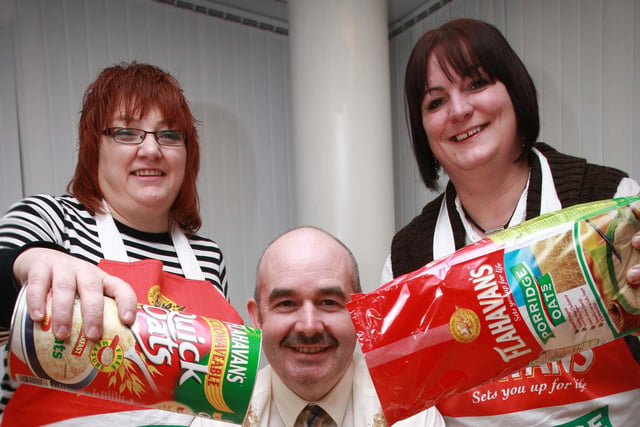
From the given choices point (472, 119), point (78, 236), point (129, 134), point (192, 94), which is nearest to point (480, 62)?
point (472, 119)

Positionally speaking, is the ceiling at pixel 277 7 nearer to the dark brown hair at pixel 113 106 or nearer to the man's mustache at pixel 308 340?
the dark brown hair at pixel 113 106

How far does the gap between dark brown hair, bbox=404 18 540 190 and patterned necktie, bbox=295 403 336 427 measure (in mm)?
774

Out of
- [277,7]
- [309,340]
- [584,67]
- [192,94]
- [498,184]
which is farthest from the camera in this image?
[277,7]

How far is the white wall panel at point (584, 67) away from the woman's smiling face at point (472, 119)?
91 centimetres

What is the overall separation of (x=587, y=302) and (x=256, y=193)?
2.02m

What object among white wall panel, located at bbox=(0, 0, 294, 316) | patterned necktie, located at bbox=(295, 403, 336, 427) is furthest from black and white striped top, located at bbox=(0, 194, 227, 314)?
white wall panel, located at bbox=(0, 0, 294, 316)

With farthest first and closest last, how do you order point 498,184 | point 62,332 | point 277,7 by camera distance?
point 277,7 < point 498,184 < point 62,332

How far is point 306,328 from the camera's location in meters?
0.95

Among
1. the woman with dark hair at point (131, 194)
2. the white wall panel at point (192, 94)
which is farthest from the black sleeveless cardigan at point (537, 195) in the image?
the white wall panel at point (192, 94)

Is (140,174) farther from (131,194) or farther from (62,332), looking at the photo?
(62,332)

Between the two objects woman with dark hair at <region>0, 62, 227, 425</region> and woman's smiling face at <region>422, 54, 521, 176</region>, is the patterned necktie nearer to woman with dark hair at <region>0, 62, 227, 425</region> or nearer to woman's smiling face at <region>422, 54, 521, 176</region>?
woman with dark hair at <region>0, 62, 227, 425</region>

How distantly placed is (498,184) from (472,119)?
176 mm

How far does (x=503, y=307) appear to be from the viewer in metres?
0.66

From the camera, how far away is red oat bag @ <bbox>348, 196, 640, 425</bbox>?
66 centimetres
